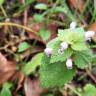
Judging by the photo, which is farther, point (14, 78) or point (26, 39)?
point (26, 39)

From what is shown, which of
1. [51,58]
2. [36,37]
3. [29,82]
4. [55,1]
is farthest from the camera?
[55,1]

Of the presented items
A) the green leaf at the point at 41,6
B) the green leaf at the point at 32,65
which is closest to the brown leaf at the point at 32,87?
the green leaf at the point at 32,65

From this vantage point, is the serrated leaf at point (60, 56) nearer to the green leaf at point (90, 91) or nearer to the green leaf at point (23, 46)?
the green leaf at point (90, 91)

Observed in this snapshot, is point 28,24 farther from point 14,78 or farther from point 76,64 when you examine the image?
point 76,64

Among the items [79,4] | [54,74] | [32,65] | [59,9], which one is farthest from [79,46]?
[79,4]

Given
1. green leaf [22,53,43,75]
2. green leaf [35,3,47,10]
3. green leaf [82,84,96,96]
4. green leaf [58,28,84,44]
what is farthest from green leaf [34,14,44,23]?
green leaf [58,28,84,44]

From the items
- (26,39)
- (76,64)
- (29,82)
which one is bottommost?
(29,82)

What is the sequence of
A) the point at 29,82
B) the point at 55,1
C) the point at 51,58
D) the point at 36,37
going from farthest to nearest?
the point at 55,1 → the point at 36,37 → the point at 29,82 → the point at 51,58

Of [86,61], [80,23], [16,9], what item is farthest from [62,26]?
[86,61]
